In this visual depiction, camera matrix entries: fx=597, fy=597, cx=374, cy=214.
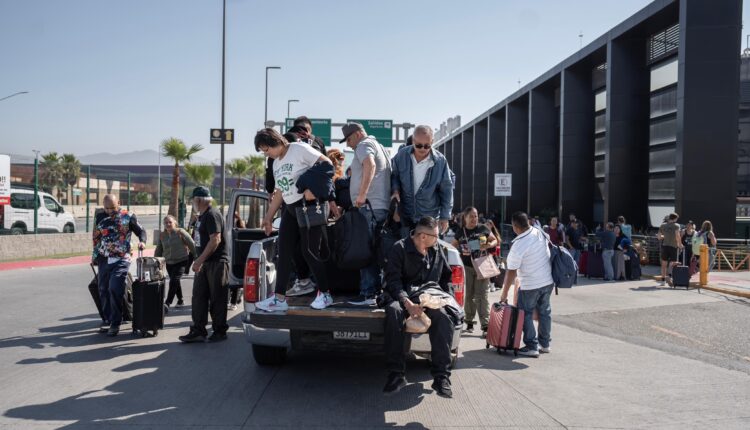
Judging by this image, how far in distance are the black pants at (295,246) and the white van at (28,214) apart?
16.5 metres

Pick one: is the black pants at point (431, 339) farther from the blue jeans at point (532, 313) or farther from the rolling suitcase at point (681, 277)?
the rolling suitcase at point (681, 277)

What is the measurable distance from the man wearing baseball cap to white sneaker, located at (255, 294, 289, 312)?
0.63m

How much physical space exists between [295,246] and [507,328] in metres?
2.93

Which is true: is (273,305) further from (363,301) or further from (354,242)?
(354,242)

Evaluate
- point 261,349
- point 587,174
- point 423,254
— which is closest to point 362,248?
point 423,254

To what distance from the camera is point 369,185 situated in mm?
5707

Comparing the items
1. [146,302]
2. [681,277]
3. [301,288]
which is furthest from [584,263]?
[146,302]

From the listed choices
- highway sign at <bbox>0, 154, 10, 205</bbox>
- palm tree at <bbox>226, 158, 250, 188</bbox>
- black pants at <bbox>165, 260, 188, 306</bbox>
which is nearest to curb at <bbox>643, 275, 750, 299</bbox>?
black pants at <bbox>165, 260, 188, 306</bbox>

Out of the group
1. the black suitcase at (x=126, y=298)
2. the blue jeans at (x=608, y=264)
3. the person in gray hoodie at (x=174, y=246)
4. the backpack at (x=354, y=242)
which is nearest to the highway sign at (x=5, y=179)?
the person in gray hoodie at (x=174, y=246)

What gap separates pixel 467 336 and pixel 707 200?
15379 mm

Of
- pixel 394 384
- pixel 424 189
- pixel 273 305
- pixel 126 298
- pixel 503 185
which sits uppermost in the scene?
pixel 503 185

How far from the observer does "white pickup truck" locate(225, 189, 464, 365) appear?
5051 mm

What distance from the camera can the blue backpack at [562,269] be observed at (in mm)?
7083

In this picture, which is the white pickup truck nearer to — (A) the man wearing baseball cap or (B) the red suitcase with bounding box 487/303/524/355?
(A) the man wearing baseball cap
